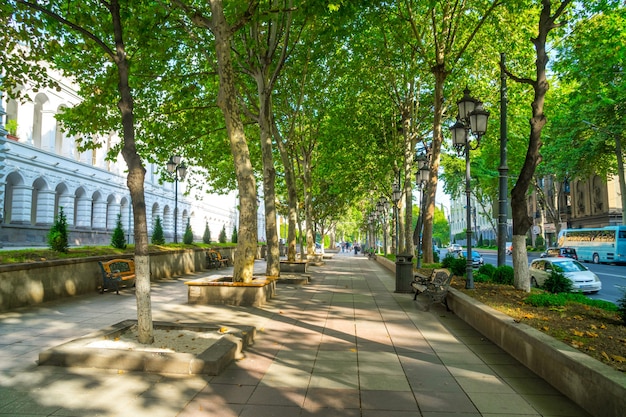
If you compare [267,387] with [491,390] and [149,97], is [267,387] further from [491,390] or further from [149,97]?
[149,97]

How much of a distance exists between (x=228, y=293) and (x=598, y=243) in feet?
110

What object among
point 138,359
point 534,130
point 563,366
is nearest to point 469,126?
point 534,130

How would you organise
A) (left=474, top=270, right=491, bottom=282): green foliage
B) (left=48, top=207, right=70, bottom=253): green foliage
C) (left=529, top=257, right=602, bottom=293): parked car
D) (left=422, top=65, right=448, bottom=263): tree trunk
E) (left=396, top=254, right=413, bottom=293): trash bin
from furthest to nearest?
(left=422, top=65, right=448, bottom=263): tree trunk
(left=529, top=257, right=602, bottom=293): parked car
(left=396, top=254, right=413, bottom=293): trash bin
(left=474, top=270, right=491, bottom=282): green foliage
(left=48, top=207, right=70, bottom=253): green foliage

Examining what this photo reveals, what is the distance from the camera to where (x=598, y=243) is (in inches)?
1328

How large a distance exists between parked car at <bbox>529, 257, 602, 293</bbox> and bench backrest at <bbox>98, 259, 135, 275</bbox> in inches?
542

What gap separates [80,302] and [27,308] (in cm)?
123

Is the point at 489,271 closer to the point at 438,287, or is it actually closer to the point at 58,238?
the point at 438,287

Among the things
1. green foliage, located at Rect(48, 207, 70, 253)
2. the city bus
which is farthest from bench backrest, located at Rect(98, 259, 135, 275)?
the city bus

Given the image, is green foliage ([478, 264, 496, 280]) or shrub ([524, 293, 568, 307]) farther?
green foliage ([478, 264, 496, 280])

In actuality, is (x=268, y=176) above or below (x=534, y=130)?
below

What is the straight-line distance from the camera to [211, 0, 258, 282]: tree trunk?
9898mm

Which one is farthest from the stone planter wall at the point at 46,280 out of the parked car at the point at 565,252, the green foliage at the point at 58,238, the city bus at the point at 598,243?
the city bus at the point at 598,243

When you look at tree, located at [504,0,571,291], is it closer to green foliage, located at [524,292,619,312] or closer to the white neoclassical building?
green foliage, located at [524,292,619,312]

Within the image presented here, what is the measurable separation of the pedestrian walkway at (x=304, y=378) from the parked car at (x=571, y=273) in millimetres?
9582
